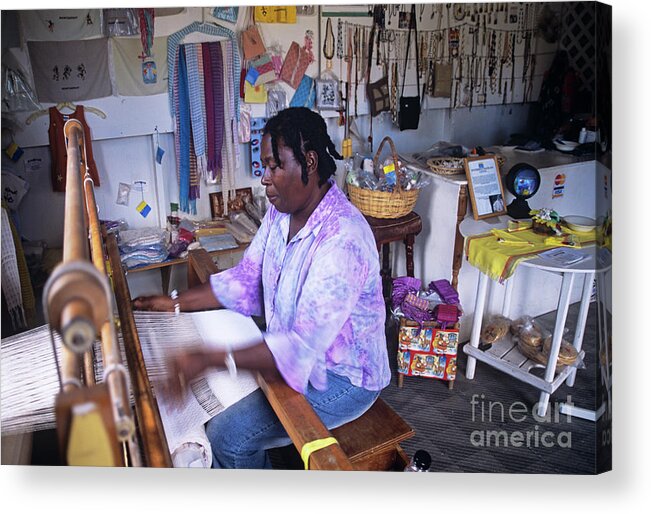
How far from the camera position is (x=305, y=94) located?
6.31 feet

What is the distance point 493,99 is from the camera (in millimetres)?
1954

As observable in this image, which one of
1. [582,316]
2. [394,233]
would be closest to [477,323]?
[582,316]

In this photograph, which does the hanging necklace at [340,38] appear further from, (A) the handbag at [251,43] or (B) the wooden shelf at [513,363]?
(B) the wooden shelf at [513,363]

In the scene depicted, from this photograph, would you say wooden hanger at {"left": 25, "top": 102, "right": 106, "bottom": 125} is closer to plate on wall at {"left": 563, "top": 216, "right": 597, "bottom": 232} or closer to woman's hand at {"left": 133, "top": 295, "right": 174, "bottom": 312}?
woman's hand at {"left": 133, "top": 295, "right": 174, "bottom": 312}

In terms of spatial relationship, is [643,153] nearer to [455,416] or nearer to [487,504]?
[455,416]

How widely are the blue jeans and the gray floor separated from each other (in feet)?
0.54

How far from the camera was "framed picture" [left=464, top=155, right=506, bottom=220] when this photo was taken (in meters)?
2.09

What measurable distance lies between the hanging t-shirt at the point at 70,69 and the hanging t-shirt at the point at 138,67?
0.03 metres

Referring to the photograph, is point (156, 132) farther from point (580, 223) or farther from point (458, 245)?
point (580, 223)

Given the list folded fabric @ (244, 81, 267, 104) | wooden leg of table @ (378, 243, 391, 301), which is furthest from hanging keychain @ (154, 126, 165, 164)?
wooden leg of table @ (378, 243, 391, 301)

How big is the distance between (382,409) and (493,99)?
1.00m

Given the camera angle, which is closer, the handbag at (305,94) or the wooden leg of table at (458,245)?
the handbag at (305,94)

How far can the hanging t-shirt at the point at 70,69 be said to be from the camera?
1846 mm

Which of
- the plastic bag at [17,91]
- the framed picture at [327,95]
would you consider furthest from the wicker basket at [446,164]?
the plastic bag at [17,91]
